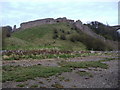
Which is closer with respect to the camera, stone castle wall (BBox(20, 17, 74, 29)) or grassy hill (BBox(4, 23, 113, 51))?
grassy hill (BBox(4, 23, 113, 51))

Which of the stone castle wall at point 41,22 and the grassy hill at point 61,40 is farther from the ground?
the stone castle wall at point 41,22

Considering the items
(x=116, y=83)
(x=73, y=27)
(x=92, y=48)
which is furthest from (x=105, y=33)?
(x=116, y=83)

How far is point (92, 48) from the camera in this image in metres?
41.3

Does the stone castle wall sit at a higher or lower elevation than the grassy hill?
higher

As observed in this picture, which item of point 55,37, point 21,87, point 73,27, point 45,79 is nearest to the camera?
Answer: point 21,87

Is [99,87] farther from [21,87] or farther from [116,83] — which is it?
[21,87]

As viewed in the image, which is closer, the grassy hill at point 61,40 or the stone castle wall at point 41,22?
the grassy hill at point 61,40

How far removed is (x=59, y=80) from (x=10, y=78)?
6.77 ft

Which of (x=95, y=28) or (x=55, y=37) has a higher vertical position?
(x=95, y=28)

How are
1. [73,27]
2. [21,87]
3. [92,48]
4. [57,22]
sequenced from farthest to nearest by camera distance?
[57,22]
[73,27]
[92,48]
[21,87]

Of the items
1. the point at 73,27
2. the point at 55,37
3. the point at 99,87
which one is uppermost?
the point at 73,27

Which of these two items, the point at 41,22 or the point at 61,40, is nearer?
the point at 61,40

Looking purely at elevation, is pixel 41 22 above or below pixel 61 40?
above

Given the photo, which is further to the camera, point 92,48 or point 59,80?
point 92,48
